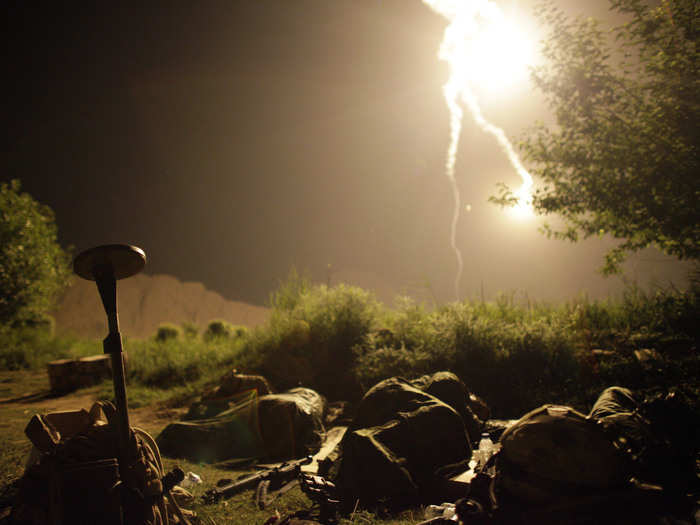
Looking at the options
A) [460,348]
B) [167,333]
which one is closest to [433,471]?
[460,348]

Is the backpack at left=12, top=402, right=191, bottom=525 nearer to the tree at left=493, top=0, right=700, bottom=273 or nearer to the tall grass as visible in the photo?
the tall grass

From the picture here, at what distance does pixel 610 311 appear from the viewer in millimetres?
7695

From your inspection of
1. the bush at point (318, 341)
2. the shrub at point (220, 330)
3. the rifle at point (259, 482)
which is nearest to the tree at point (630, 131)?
the bush at point (318, 341)

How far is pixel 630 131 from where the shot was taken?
240 inches

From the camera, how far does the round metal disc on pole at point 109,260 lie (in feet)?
7.41

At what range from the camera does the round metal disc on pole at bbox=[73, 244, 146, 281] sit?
2260mm

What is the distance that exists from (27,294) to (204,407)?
851 cm

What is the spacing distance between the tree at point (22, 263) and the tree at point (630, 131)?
478 inches

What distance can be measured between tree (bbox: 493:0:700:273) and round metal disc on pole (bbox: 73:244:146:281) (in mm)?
6661

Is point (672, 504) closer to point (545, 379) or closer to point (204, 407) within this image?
point (545, 379)

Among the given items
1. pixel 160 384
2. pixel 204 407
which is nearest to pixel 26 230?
pixel 160 384

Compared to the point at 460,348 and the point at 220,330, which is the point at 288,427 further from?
the point at 220,330

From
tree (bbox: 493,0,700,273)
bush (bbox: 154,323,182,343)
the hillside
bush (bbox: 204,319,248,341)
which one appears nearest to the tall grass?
tree (bbox: 493,0,700,273)

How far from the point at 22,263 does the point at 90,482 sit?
1094 centimetres
